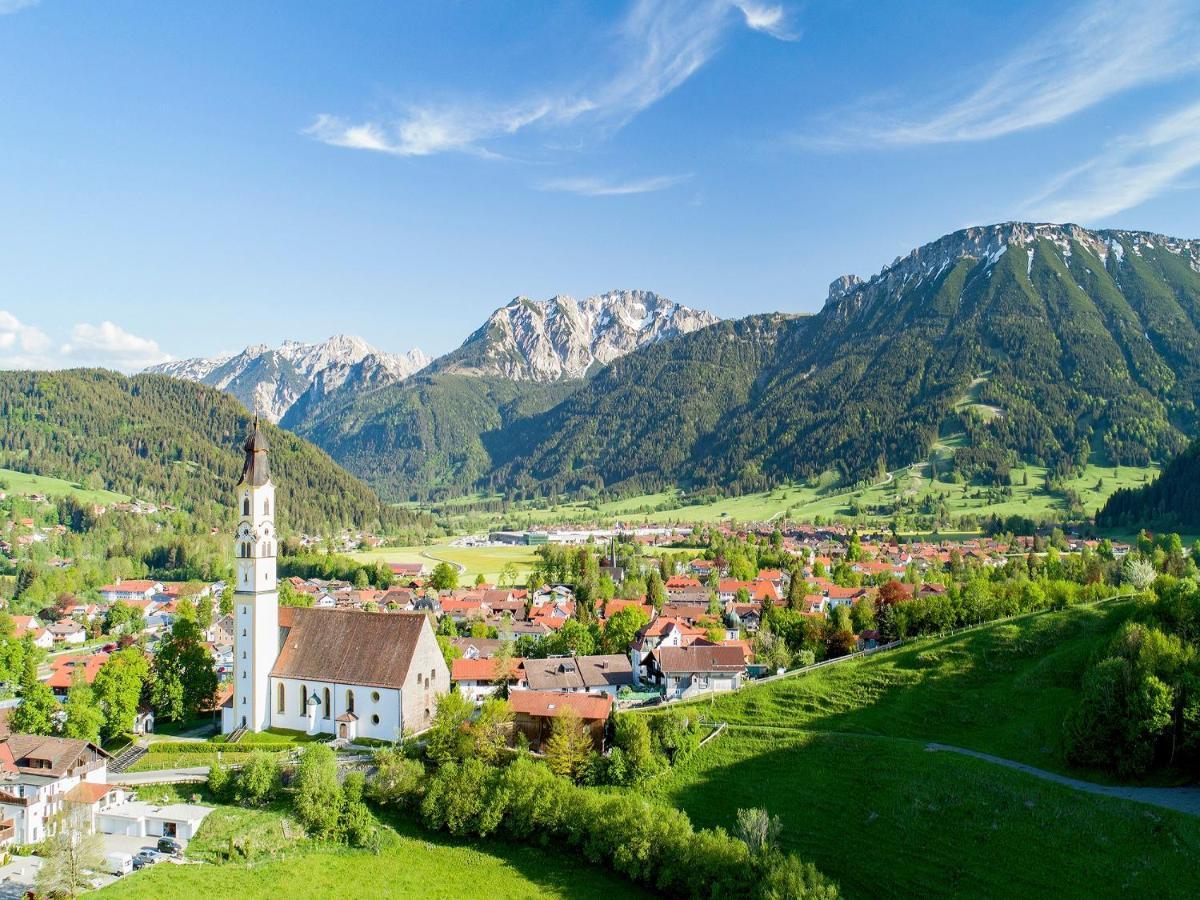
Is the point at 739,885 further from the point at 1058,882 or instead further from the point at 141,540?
the point at 141,540

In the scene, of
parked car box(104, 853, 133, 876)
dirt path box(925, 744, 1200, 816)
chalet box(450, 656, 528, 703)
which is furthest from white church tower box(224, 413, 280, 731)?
dirt path box(925, 744, 1200, 816)

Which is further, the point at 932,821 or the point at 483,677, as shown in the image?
the point at 483,677

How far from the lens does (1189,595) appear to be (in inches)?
2213

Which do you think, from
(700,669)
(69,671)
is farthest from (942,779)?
(69,671)

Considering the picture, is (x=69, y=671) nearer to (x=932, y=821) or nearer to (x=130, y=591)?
(x=130, y=591)

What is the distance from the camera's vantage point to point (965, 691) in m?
59.8

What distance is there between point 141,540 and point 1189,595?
172 metres

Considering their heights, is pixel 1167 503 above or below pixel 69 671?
above

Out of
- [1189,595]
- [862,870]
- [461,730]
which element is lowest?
[862,870]

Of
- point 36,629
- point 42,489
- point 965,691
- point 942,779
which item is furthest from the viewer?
point 42,489

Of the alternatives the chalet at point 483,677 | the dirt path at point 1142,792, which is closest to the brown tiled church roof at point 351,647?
the chalet at point 483,677

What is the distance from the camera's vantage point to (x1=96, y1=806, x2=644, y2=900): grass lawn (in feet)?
130

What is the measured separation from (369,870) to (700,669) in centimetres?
3218

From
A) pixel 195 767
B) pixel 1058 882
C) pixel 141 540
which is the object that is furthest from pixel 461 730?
pixel 141 540
